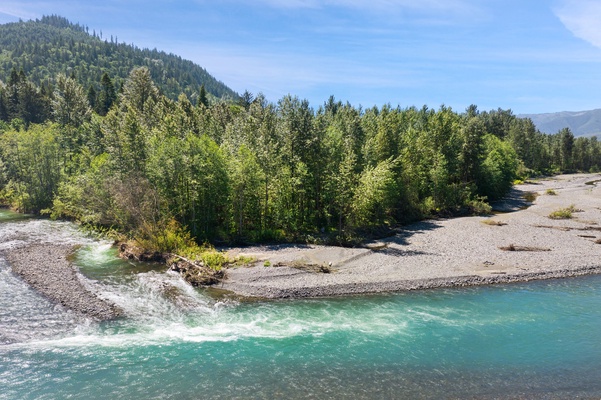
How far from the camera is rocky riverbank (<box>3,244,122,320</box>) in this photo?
2541cm

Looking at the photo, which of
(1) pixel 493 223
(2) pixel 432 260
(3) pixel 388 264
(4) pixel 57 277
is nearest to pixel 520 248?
(2) pixel 432 260

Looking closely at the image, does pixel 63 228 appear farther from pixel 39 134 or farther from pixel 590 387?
pixel 590 387

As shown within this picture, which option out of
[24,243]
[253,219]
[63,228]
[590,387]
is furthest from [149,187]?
[590,387]

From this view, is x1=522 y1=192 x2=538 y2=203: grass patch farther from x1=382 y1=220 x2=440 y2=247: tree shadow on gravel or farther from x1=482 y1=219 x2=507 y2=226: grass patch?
x1=382 y1=220 x2=440 y2=247: tree shadow on gravel

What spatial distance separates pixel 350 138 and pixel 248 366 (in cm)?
3992

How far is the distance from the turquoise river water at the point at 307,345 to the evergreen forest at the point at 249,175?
1281cm

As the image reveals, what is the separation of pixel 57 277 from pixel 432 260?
34.5 m

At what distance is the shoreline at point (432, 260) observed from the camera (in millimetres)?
30406

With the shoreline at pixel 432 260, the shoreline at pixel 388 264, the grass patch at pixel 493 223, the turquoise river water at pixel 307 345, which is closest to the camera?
the turquoise river water at pixel 307 345

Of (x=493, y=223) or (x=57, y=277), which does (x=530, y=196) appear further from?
(x=57, y=277)

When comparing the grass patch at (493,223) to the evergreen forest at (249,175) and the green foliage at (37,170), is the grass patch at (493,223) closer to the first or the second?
the evergreen forest at (249,175)

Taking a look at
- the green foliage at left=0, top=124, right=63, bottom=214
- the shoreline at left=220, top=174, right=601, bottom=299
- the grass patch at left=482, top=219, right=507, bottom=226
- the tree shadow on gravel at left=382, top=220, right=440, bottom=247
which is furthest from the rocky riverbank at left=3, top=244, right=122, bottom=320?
the grass patch at left=482, top=219, right=507, bottom=226

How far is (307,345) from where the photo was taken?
21688 millimetres

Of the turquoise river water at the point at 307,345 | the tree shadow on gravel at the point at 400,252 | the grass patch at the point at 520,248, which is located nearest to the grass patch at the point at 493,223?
the grass patch at the point at 520,248
